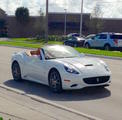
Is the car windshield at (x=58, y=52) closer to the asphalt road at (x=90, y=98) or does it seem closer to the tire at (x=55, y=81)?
the tire at (x=55, y=81)

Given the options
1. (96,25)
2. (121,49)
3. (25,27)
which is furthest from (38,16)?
(121,49)

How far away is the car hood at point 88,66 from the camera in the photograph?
401 inches

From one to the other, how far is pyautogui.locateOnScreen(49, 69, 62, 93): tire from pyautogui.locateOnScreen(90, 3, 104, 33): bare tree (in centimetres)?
5311

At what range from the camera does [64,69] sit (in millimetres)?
10289

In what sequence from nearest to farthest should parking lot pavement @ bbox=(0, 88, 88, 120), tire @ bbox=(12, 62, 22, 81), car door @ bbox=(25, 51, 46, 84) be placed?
parking lot pavement @ bbox=(0, 88, 88, 120), car door @ bbox=(25, 51, 46, 84), tire @ bbox=(12, 62, 22, 81)

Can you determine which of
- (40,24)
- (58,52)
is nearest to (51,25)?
(40,24)

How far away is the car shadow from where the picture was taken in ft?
32.6

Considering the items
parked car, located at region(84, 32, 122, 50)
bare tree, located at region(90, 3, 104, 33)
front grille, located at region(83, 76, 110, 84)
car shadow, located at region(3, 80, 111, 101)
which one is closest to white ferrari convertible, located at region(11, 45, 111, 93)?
front grille, located at region(83, 76, 110, 84)

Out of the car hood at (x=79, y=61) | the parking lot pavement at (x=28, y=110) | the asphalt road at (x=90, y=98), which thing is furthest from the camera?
the car hood at (x=79, y=61)

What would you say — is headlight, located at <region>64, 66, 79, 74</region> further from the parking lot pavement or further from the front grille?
the parking lot pavement

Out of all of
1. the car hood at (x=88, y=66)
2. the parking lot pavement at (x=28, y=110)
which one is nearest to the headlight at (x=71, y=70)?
the car hood at (x=88, y=66)

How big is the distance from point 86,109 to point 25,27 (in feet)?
236

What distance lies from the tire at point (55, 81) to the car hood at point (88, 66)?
0.40 metres

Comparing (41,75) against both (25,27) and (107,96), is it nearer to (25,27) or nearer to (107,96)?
(107,96)
